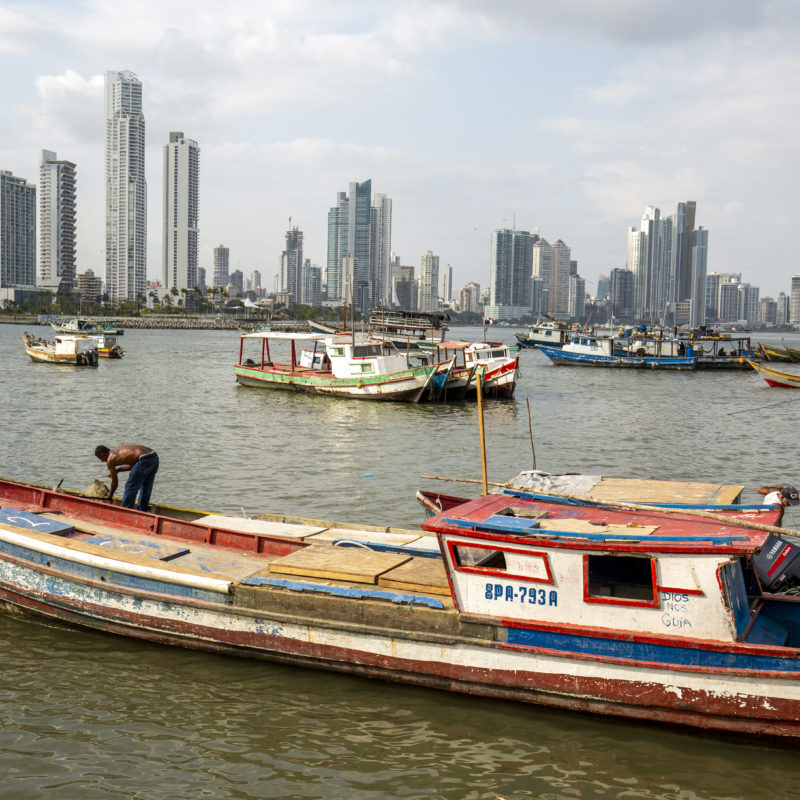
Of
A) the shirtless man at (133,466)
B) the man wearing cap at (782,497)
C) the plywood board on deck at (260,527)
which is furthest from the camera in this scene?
the shirtless man at (133,466)

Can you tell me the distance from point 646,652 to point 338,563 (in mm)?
3881

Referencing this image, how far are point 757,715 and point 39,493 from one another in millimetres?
11988

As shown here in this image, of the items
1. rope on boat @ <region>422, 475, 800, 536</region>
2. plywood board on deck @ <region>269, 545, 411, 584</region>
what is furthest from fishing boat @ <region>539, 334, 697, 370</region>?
plywood board on deck @ <region>269, 545, 411, 584</region>

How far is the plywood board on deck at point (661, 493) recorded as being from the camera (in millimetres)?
11492

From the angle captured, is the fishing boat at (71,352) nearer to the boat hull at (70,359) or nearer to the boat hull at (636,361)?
the boat hull at (70,359)

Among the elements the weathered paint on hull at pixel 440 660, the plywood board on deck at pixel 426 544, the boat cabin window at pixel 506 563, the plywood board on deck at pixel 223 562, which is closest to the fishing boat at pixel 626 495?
the plywood board on deck at pixel 426 544

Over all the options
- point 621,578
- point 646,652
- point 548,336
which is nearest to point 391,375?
point 621,578

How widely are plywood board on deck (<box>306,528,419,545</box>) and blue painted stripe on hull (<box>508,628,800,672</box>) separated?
11.2 feet

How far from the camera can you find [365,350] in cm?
4212

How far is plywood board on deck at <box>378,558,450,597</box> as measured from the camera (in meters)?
9.65

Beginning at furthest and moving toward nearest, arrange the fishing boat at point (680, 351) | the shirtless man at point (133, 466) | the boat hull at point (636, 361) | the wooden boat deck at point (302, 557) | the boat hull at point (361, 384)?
1. the fishing boat at point (680, 351)
2. the boat hull at point (636, 361)
3. the boat hull at point (361, 384)
4. the shirtless man at point (133, 466)
5. the wooden boat deck at point (302, 557)

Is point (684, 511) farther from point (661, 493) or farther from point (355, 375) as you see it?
point (355, 375)

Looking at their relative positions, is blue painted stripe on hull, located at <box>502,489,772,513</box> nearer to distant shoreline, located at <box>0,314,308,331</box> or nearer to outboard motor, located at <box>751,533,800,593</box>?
outboard motor, located at <box>751,533,800,593</box>

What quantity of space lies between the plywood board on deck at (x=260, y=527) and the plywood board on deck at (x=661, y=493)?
441 cm
